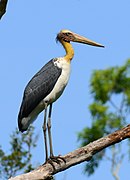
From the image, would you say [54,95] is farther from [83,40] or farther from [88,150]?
[88,150]

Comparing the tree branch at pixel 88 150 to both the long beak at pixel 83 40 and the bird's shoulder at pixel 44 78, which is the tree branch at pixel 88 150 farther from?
the long beak at pixel 83 40

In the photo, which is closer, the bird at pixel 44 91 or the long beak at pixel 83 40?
the bird at pixel 44 91

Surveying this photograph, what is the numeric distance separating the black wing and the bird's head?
0.50m

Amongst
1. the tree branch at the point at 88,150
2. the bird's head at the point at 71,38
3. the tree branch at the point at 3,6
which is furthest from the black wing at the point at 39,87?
the tree branch at the point at 3,6

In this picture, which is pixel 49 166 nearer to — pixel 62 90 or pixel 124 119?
pixel 62 90

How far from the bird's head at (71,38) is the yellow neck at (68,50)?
5 centimetres

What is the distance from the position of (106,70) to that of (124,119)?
7.01 feet

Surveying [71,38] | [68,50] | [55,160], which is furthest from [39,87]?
[55,160]

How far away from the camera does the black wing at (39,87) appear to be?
10078mm

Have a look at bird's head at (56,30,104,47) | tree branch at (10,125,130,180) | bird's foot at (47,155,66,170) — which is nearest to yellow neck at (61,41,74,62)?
bird's head at (56,30,104,47)

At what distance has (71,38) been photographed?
35.0 ft

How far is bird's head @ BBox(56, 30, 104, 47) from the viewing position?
34.9ft

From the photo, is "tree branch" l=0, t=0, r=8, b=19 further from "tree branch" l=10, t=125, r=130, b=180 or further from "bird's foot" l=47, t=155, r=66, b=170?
"bird's foot" l=47, t=155, r=66, b=170

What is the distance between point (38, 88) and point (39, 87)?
0.06 feet
